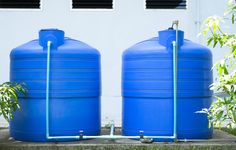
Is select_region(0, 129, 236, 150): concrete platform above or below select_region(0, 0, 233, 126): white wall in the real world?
below

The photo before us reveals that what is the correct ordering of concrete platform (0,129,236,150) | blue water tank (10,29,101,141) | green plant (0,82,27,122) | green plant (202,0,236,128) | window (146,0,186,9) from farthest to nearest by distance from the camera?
1. window (146,0,186,9)
2. blue water tank (10,29,101,141)
3. concrete platform (0,129,236,150)
4. green plant (0,82,27,122)
5. green plant (202,0,236,128)

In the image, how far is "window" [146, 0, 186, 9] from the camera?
7.69 meters

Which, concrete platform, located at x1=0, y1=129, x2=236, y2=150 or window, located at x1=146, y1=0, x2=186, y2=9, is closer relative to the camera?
concrete platform, located at x1=0, y1=129, x2=236, y2=150

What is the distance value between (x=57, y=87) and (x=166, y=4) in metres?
4.09

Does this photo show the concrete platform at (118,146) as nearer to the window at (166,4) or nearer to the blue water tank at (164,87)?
the blue water tank at (164,87)

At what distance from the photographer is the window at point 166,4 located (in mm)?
7691

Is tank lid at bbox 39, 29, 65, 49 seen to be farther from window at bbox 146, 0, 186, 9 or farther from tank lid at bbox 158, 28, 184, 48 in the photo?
window at bbox 146, 0, 186, 9

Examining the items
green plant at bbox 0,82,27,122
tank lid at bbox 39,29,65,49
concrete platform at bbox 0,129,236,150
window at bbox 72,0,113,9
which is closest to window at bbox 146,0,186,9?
window at bbox 72,0,113,9

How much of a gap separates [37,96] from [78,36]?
341 centimetres

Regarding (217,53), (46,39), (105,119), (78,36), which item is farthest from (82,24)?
(46,39)

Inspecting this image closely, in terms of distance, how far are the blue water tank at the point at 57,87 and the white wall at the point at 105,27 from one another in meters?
3.10

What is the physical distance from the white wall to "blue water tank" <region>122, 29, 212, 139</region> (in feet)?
10.1

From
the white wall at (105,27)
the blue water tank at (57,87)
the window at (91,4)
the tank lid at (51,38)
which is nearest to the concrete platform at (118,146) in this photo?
the blue water tank at (57,87)

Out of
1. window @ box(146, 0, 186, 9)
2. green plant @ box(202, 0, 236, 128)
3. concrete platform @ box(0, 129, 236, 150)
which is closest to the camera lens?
green plant @ box(202, 0, 236, 128)
